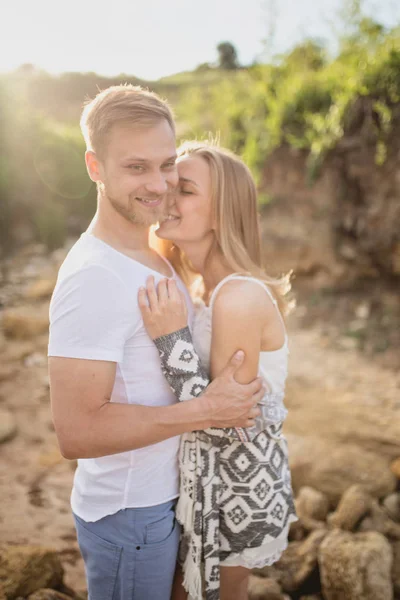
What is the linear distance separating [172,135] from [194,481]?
144 cm

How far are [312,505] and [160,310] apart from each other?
2.58 metres

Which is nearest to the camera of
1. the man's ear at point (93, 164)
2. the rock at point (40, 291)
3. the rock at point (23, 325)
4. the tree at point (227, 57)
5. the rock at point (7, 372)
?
the man's ear at point (93, 164)

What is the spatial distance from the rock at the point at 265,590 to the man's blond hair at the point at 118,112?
2.67 metres

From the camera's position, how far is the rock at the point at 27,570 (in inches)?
106

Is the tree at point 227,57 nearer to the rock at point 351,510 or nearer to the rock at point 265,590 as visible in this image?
the rock at point 351,510

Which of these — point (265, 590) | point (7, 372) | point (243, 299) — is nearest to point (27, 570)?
point (265, 590)

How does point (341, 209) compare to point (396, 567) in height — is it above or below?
above

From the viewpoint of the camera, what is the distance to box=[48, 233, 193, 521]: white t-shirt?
173cm

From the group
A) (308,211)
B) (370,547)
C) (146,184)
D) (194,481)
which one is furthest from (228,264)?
(308,211)

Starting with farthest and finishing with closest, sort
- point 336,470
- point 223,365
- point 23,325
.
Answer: point 23,325 → point 336,470 → point 223,365

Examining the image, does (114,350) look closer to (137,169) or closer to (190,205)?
(137,169)

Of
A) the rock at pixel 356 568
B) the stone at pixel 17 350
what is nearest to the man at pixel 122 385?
the rock at pixel 356 568

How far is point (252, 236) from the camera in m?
2.49

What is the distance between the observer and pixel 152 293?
1.91 metres
